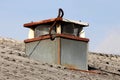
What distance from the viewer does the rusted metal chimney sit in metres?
12.6

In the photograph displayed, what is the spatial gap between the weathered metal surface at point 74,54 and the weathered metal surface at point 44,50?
8.2 inches

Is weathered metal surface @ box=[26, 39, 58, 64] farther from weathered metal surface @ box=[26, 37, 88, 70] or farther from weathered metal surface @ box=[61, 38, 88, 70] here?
weathered metal surface @ box=[61, 38, 88, 70]

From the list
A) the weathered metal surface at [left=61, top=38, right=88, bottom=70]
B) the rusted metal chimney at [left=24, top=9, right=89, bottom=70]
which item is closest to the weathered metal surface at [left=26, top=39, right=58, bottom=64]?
the rusted metal chimney at [left=24, top=9, right=89, bottom=70]

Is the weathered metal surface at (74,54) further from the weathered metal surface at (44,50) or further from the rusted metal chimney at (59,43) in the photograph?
the weathered metal surface at (44,50)

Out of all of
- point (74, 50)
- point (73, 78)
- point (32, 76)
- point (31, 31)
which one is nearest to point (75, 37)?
point (74, 50)

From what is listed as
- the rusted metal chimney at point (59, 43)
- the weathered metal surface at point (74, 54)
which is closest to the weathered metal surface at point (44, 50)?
the rusted metal chimney at point (59, 43)

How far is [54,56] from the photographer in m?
12.6

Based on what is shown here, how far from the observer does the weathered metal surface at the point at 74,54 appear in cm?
1264

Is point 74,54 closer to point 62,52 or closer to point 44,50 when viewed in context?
point 62,52

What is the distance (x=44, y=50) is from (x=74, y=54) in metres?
0.80

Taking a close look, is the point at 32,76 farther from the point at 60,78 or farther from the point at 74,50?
the point at 74,50

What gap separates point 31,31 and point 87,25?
1568 mm

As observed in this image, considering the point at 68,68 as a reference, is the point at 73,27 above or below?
above

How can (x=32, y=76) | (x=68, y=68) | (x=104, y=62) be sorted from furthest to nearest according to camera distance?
(x=104, y=62) < (x=68, y=68) < (x=32, y=76)
